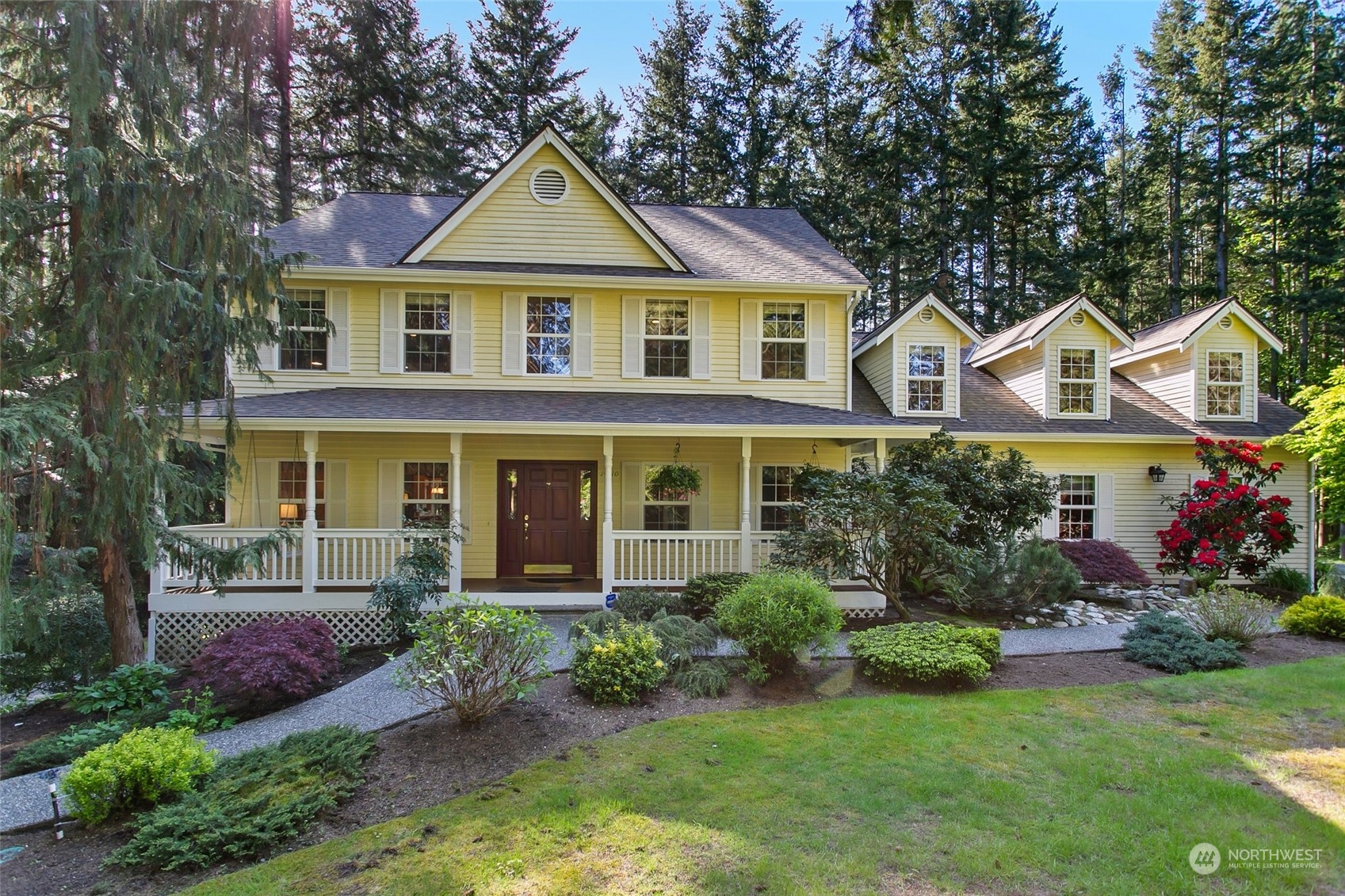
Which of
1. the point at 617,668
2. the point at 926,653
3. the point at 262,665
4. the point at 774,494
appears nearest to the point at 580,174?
the point at 774,494

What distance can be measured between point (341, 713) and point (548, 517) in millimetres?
5667

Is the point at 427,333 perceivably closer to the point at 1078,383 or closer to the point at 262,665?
the point at 262,665

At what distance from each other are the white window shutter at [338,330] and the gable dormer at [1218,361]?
1690cm

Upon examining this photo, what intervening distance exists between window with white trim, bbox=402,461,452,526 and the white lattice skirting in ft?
7.80

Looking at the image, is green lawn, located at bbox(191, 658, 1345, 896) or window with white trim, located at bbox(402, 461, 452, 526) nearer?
green lawn, located at bbox(191, 658, 1345, 896)

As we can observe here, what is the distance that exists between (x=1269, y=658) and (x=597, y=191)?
12067mm

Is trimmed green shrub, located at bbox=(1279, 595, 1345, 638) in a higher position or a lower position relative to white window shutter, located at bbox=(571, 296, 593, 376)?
lower

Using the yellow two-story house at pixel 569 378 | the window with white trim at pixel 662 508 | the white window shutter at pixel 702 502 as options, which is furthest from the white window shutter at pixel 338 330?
the white window shutter at pixel 702 502

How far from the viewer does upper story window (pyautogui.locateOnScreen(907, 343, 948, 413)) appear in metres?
12.9

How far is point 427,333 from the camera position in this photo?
1147cm

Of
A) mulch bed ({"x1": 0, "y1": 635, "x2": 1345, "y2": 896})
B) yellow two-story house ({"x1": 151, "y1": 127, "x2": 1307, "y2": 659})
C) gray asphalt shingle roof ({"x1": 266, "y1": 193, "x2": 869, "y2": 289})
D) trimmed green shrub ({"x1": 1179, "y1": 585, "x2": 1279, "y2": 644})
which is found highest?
gray asphalt shingle roof ({"x1": 266, "y1": 193, "x2": 869, "y2": 289})

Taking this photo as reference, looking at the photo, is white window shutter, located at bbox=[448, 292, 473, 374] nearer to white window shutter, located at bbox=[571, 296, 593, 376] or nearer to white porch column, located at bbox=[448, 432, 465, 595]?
white window shutter, located at bbox=[571, 296, 593, 376]

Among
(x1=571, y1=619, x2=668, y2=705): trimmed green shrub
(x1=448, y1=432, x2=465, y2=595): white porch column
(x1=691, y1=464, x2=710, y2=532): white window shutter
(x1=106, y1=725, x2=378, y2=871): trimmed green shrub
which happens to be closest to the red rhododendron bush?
(x1=691, y1=464, x2=710, y2=532): white window shutter

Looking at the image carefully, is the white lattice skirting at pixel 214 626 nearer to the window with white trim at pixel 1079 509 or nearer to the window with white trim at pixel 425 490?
the window with white trim at pixel 425 490
